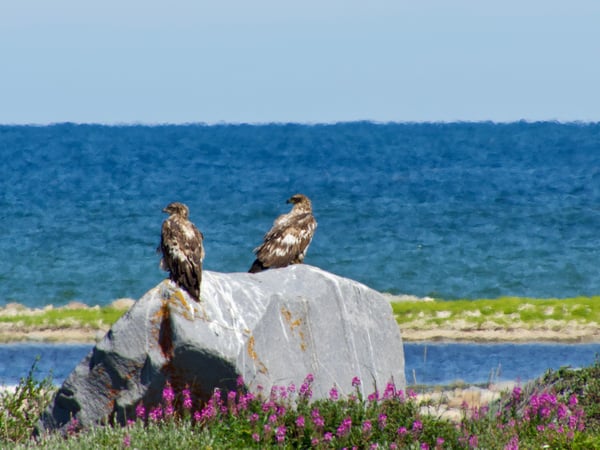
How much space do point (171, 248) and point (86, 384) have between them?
1.75 meters

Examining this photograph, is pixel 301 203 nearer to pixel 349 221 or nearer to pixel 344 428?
pixel 344 428

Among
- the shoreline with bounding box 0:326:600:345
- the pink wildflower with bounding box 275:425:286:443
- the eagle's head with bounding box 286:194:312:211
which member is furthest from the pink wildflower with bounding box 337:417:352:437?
the shoreline with bounding box 0:326:600:345

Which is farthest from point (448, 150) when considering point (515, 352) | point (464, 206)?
point (515, 352)

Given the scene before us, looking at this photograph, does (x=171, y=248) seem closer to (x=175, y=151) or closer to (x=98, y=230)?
(x=98, y=230)

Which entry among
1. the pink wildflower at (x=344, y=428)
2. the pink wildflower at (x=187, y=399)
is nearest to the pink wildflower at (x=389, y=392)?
the pink wildflower at (x=344, y=428)

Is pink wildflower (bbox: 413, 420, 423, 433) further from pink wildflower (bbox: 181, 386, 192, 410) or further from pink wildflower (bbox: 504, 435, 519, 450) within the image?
pink wildflower (bbox: 181, 386, 192, 410)

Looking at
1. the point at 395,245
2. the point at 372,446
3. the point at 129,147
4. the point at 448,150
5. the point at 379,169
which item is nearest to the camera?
the point at 372,446

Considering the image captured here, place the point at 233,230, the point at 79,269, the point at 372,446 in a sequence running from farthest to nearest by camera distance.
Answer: the point at 233,230 < the point at 79,269 < the point at 372,446

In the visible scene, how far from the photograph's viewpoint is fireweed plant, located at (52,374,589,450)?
1023 centimetres

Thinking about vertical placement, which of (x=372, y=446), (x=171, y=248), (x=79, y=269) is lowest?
(x=79, y=269)

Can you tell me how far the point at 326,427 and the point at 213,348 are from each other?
1.61 metres

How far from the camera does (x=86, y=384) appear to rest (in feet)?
39.4

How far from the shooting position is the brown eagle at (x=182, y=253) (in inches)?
480

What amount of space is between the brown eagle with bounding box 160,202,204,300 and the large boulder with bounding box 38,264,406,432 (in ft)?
0.51
